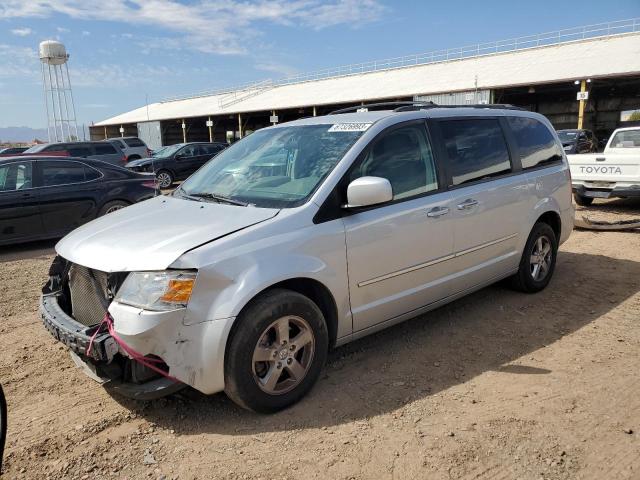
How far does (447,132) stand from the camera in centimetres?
428

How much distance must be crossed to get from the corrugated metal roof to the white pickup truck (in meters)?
15.2

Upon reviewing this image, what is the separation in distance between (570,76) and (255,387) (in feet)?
84.9

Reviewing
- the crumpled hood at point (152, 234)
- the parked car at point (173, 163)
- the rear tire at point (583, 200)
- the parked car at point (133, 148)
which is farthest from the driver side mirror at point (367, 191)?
the parked car at point (133, 148)

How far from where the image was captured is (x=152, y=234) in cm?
313

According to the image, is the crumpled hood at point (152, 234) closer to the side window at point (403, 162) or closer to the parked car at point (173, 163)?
the side window at point (403, 162)

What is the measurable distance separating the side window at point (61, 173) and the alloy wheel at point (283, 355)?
6.94 metres

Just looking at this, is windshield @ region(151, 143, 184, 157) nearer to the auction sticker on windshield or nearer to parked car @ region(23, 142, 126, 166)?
parked car @ region(23, 142, 126, 166)

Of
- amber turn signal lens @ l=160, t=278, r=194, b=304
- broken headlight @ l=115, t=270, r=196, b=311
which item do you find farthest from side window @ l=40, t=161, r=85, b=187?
amber turn signal lens @ l=160, t=278, r=194, b=304

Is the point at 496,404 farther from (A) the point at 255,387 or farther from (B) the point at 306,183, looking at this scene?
(B) the point at 306,183

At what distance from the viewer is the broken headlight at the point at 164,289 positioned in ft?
9.20

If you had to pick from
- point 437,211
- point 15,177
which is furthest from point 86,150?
point 437,211

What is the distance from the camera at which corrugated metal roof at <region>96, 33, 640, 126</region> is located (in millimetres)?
25438

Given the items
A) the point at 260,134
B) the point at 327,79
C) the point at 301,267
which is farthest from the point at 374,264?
the point at 327,79

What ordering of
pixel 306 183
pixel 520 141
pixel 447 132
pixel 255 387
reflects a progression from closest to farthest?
1. pixel 255 387
2. pixel 306 183
3. pixel 447 132
4. pixel 520 141
